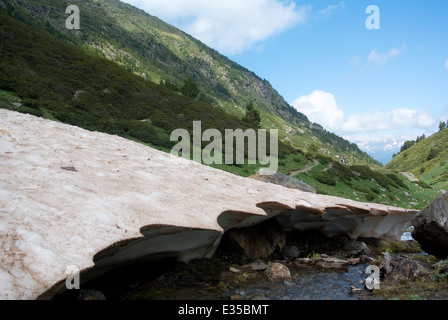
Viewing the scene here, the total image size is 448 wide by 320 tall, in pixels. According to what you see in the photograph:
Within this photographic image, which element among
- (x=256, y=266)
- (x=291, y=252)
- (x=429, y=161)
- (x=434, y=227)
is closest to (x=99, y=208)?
(x=256, y=266)

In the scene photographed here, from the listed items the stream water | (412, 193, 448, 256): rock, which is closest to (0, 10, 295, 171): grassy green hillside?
the stream water

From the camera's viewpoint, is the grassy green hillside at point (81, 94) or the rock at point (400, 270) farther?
the grassy green hillside at point (81, 94)

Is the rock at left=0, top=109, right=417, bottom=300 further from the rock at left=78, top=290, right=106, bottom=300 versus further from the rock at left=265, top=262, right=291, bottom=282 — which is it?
the rock at left=265, top=262, right=291, bottom=282

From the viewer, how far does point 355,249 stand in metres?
9.80

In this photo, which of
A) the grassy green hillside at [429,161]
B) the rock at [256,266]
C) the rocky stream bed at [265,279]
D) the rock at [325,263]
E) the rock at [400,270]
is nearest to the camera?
the rocky stream bed at [265,279]

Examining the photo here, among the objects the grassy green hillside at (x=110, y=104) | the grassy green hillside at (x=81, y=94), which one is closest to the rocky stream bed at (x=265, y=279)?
the grassy green hillside at (x=110, y=104)

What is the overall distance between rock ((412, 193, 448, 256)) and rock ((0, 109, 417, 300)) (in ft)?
6.00

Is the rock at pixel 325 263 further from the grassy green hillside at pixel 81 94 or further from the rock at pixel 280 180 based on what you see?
the grassy green hillside at pixel 81 94

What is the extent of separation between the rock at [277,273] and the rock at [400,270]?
2.30 m

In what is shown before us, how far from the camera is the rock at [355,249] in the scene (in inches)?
377

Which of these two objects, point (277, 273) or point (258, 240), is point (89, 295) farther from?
point (258, 240)

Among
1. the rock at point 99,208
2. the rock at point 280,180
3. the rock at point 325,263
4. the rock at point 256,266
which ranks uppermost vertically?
the rock at point 280,180

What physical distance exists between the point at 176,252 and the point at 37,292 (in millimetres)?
3380
